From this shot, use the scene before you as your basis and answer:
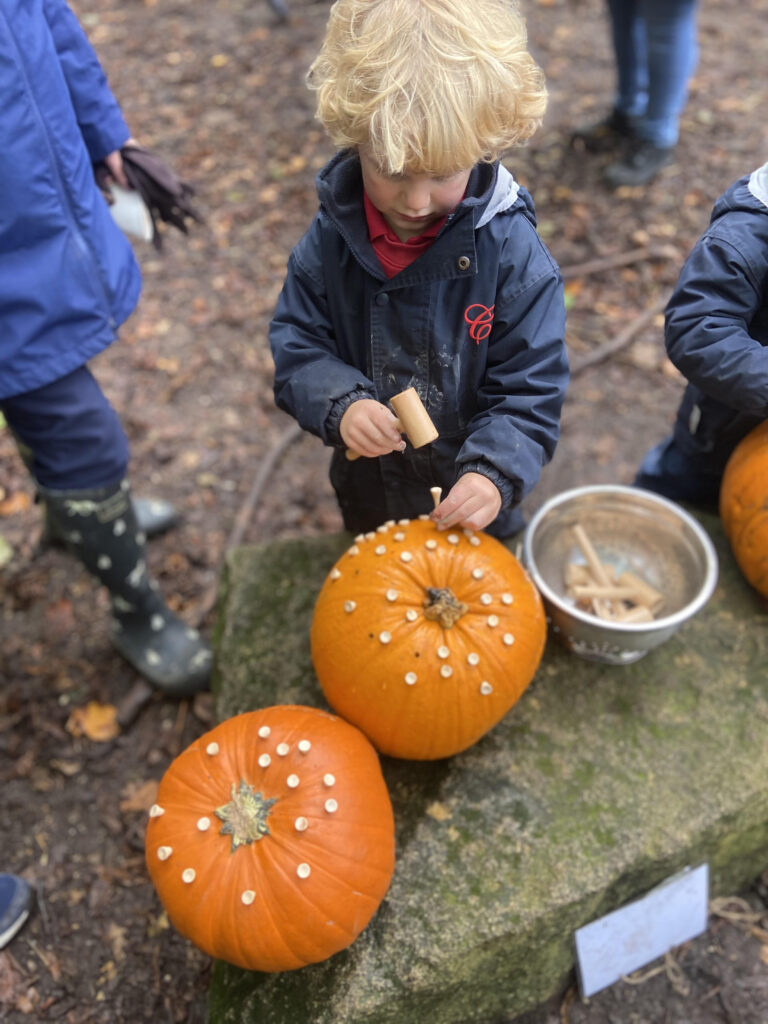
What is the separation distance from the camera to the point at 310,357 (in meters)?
1.83

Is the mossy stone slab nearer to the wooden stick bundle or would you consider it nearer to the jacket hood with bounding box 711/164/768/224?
the wooden stick bundle

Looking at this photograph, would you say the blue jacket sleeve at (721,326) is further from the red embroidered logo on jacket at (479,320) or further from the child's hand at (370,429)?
the child's hand at (370,429)

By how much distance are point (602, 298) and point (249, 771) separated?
3.35 metres

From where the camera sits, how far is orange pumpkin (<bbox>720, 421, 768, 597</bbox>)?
213cm

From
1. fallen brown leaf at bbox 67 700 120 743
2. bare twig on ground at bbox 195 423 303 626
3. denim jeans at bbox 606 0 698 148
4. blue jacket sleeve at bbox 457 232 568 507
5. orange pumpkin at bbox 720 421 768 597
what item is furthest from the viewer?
denim jeans at bbox 606 0 698 148

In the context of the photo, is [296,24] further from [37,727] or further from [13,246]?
[37,727]

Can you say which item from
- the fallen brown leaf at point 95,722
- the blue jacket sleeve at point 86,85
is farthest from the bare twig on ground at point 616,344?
the fallen brown leaf at point 95,722

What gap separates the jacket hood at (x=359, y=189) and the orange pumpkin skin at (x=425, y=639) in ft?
2.45

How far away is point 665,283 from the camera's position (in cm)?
422

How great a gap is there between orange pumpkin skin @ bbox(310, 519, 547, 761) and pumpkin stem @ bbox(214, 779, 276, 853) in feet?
1.08

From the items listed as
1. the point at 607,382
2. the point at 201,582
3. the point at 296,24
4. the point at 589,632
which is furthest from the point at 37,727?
the point at 296,24

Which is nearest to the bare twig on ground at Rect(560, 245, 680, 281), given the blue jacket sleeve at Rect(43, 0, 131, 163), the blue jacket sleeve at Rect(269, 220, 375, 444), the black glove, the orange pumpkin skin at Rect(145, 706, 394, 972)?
the black glove

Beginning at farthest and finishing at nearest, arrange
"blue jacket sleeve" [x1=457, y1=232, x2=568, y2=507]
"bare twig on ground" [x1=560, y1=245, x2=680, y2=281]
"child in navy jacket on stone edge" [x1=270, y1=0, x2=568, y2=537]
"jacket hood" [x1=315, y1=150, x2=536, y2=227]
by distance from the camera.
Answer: "bare twig on ground" [x1=560, y1=245, x2=680, y2=281] < "blue jacket sleeve" [x1=457, y1=232, x2=568, y2=507] < "jacket hood" [x1=315, y1=150, x2=536, y2=227] < "child in navy jacket on stone edge" [x1=270, y1=0, x2=568, y2=537]

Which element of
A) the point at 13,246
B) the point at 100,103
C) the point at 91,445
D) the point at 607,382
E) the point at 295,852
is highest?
the point at 100,103
